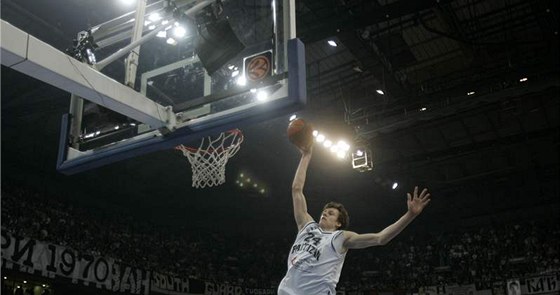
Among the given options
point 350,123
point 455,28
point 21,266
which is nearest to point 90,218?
point 21,266

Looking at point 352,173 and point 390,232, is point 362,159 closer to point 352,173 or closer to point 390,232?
point 352,173

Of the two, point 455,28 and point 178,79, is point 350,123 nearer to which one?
point 455,28

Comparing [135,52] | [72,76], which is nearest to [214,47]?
[135,52]

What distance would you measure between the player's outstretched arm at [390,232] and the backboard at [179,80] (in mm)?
1247

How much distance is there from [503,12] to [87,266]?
11.0 m

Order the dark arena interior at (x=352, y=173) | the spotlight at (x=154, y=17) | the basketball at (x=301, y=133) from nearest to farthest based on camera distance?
the basketball at (x=301, y=133) < the spotlight at (x=154, y=17) < the dark arena interior at (x=352, y=173)

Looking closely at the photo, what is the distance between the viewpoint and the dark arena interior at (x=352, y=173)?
1188 centimetres

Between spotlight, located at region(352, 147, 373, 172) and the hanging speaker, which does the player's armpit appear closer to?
the hanging speaker

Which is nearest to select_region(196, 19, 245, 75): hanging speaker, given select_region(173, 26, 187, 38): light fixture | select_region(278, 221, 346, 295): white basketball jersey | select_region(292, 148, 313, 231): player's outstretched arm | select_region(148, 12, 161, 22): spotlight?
select_region(173, 26, 187, 38): light fixture

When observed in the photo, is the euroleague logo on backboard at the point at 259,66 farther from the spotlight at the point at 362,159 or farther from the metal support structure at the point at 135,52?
the spotlight at the point at 362,159

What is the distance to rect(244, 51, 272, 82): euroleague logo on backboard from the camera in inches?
191

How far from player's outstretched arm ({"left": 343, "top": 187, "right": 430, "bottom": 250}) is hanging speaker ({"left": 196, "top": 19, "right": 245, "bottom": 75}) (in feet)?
7.18

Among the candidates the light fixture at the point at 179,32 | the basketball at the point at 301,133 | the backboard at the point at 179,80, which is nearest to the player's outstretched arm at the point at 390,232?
the basketball at the point at 301,133

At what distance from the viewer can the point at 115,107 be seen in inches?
188
